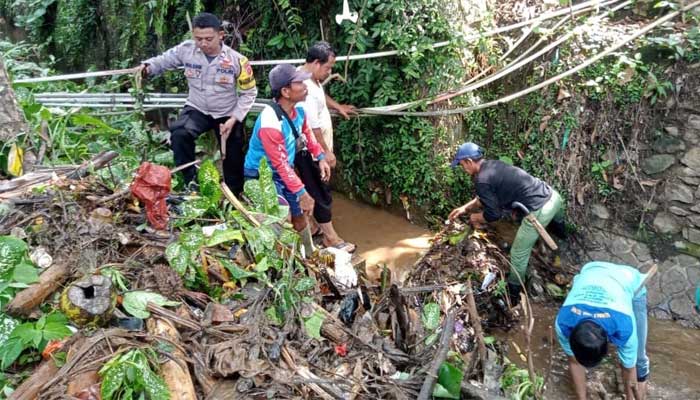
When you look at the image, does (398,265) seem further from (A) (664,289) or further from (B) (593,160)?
(A) (664,289)

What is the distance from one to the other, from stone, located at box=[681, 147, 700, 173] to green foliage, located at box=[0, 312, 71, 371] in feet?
17.9

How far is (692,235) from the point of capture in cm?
547

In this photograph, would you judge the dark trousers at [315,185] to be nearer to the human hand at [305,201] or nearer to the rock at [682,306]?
the human hand at [305,201]

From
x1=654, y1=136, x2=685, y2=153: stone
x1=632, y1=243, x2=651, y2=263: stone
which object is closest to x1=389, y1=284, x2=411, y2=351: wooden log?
x1=632, y1=243, x2=651, y2=263: stone

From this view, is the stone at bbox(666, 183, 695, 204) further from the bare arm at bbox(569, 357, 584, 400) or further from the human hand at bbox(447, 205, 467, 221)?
the bare arm at bbox(569, 357, 584, 400)

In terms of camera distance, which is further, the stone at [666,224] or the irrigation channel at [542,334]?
the stone at [666,224]

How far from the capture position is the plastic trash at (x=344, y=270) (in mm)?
4168

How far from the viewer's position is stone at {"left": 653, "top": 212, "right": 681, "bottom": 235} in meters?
5.54

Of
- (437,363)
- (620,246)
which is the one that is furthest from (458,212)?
(437,363)

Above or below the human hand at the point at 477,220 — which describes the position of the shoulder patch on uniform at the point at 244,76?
above

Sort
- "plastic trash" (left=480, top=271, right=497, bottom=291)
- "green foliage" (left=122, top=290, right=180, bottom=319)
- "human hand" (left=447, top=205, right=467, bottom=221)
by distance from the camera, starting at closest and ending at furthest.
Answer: "green foliage" (left=122, top=290, right=180, bottom=319) → "plastic trash" (left=480, top=271, right=497, bottom=291) → "human hand" (left=447, top=205, right=467, bottom=221)

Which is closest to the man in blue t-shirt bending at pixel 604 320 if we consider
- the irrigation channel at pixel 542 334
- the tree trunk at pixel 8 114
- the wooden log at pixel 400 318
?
the irrigation channel at pixel 542 334

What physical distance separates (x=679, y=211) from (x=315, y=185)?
3.65 meters

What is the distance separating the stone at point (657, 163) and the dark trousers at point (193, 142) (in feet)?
13.1
